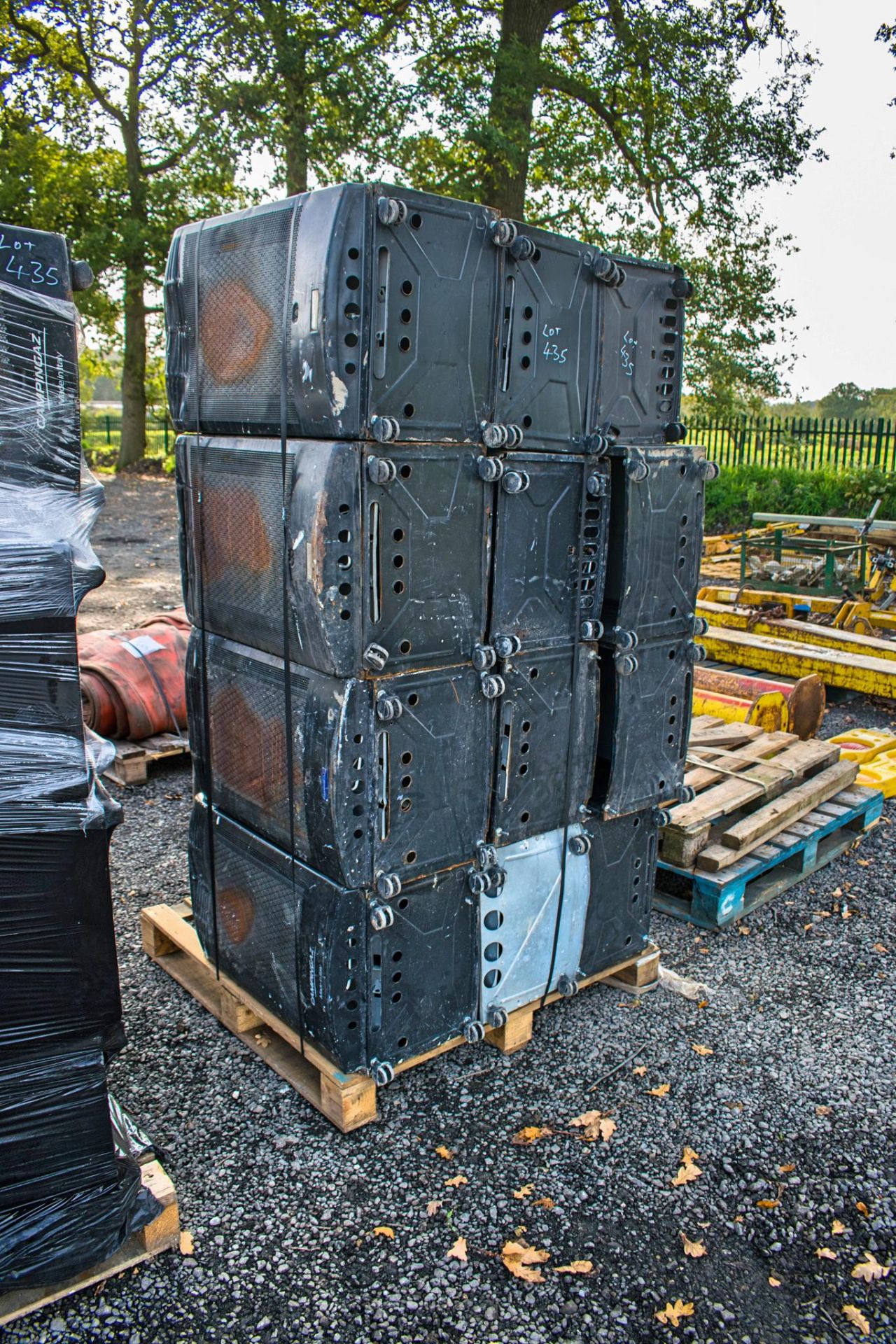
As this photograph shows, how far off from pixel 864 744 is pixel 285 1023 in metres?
4.74

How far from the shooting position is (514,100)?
13.0 m

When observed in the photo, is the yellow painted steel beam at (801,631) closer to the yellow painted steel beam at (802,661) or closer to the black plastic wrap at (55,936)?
the yellow painted steel beam at (802,661)

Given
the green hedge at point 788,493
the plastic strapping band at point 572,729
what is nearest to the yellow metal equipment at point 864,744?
the plastic strapping band at point 572,729

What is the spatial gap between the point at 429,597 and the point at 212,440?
944 mm

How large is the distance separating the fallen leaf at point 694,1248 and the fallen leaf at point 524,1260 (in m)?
0.39

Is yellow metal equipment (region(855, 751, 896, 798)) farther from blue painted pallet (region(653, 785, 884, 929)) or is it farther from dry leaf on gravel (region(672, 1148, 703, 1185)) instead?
dry leaf on gravel (region(672, 1148, 703, 1185))

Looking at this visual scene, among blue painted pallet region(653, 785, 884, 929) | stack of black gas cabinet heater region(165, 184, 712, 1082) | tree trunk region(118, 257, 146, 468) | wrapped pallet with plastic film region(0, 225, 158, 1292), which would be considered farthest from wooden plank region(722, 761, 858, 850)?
tree trunk region(118, 257, 146, 468)

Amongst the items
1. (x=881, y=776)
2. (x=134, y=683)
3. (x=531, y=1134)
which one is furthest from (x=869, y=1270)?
(x=134, y=683)

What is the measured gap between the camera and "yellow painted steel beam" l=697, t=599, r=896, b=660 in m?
8.20

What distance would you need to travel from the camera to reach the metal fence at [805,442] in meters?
17.7

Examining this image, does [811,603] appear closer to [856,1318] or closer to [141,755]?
[141,755]

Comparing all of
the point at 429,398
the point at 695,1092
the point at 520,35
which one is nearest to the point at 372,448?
the point at 429,398

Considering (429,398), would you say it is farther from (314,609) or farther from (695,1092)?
(695,1092)

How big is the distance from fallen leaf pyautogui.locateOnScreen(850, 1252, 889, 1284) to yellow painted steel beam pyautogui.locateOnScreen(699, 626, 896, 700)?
499 centimetres
